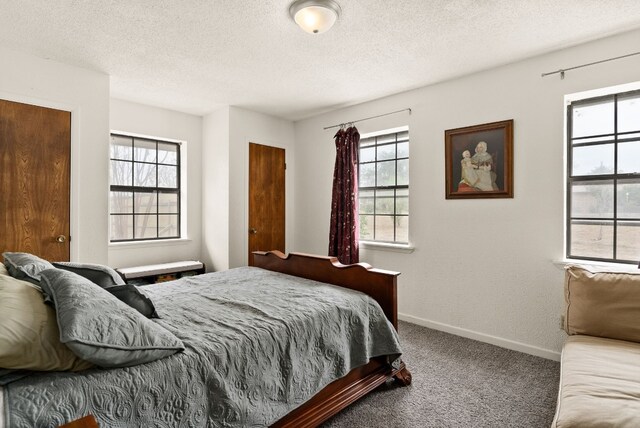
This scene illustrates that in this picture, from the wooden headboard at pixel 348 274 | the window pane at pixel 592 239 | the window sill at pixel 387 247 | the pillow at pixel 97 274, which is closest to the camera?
the pillow at pixel 97 274

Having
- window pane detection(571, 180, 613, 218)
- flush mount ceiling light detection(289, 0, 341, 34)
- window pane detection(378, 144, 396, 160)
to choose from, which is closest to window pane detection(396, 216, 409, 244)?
window pane detection(378, 144, 396, 160)

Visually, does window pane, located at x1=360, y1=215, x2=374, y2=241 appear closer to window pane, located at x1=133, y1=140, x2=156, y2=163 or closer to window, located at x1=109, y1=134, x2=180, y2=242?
window, located at x1=109, y1=134, x2=180, y2=242

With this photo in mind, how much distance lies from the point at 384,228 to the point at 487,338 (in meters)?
1.50

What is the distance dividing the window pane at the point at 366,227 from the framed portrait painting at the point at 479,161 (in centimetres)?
103

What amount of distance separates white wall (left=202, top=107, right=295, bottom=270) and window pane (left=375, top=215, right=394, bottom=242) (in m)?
1.61

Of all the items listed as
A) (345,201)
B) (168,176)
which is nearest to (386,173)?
(345,201)

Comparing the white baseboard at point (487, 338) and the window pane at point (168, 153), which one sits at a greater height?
the window pane at point (168, 153)

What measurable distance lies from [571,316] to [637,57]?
6.10ft

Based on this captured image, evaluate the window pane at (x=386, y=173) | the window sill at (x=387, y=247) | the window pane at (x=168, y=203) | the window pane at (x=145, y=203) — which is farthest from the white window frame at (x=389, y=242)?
the window pane at (x=145, y=203)

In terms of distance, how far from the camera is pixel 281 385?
1583mm

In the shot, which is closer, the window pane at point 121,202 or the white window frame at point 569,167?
the white window frame at point 569,167

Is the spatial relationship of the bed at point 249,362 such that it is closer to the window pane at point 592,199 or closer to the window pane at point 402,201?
the window pane at point 402,201

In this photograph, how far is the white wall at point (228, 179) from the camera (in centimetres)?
411

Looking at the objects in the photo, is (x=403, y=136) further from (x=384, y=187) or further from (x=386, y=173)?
(x=384, y=187)
